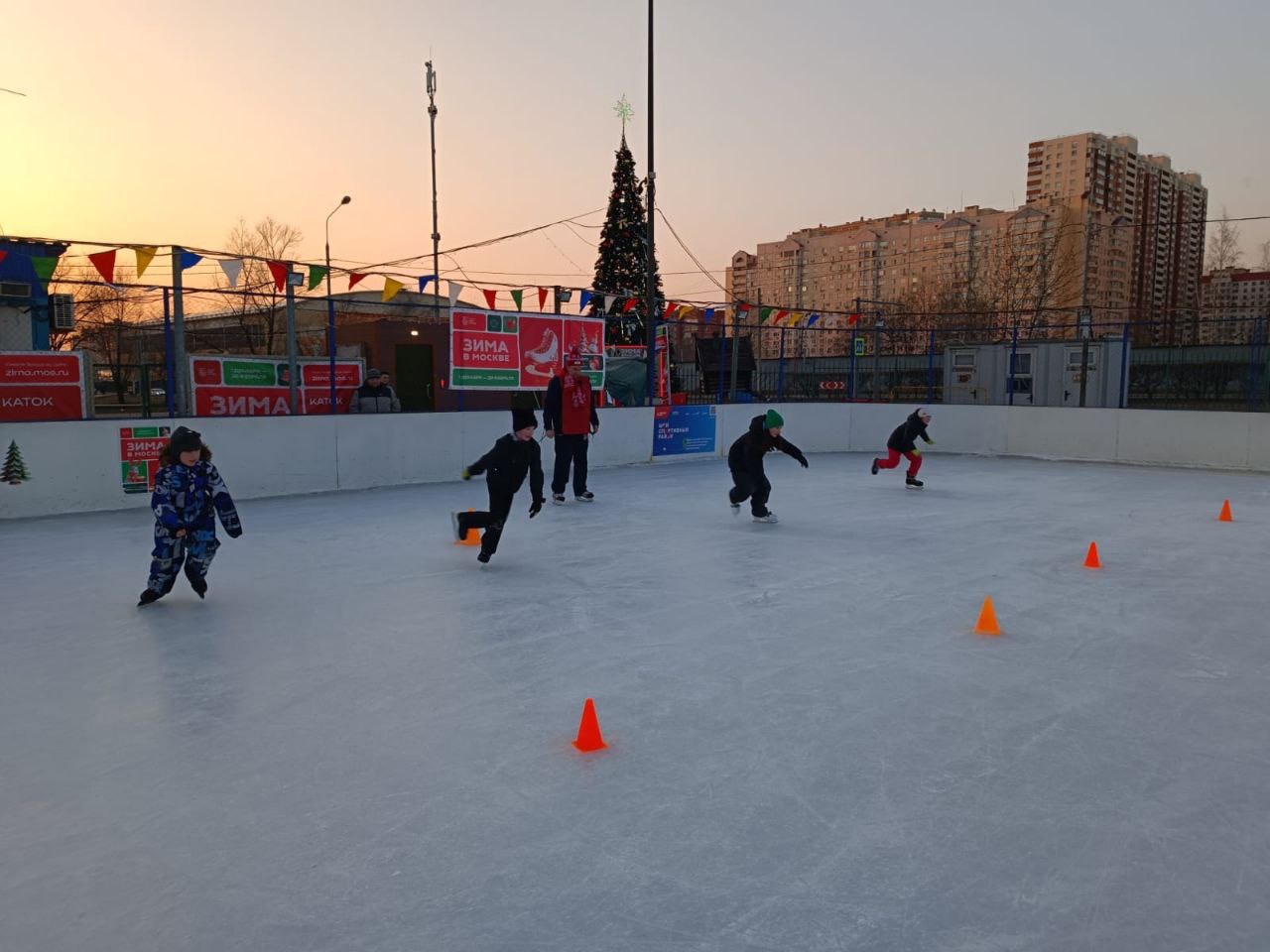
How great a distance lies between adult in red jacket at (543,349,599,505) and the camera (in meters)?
11.2

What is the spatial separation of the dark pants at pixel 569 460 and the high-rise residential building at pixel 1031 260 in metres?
10.2

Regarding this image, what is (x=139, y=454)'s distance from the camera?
35.9 feet

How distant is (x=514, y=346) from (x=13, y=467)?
7435mm

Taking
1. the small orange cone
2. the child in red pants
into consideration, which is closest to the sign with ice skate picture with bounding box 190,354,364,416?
the child in red pants

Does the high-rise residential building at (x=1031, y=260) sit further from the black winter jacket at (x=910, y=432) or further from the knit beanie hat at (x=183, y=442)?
the knit beanie hat at (x=183, y=442)

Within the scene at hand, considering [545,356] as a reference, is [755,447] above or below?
below

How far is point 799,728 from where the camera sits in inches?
154

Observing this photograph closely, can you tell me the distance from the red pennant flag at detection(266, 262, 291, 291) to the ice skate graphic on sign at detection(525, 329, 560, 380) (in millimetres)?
4146

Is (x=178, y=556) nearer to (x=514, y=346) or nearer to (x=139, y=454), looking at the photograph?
(x=139, y=454)

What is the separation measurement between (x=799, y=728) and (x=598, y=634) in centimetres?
184

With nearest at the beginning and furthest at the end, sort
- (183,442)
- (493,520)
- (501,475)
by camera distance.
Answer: (183,442), (501,475), (493,520)

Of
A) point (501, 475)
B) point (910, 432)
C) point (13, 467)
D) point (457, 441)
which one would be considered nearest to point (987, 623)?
point (501, 475)

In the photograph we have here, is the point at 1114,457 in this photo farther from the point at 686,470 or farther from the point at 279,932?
the point at 279,932

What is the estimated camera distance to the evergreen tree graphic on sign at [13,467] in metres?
9.96
